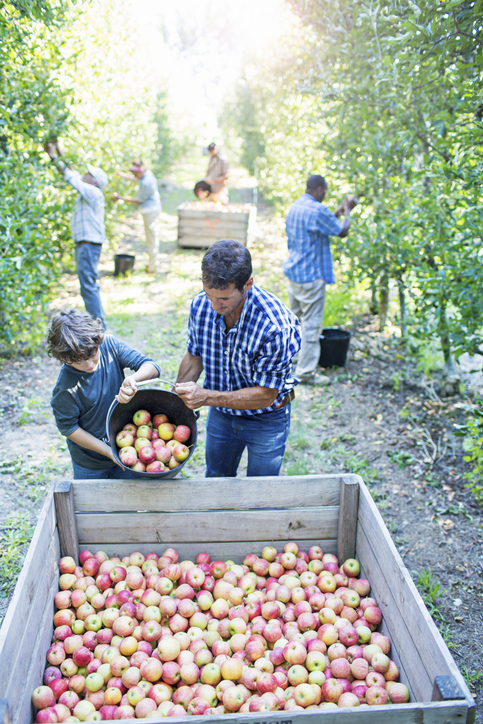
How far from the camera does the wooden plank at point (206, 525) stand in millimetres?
2695

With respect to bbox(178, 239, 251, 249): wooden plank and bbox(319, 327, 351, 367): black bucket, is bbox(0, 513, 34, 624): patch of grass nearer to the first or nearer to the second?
bbox(319, 327, 351, 367): black bucket

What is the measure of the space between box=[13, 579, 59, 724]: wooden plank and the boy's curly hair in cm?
109

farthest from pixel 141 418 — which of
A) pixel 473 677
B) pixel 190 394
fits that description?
pixel 473 677

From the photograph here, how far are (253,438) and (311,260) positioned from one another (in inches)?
121

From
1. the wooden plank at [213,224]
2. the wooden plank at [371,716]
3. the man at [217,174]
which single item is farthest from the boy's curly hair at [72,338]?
the man at [217,174]

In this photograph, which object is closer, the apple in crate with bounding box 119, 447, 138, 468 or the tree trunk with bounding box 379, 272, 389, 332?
the apple in crate with bounding box 119, 447, 138, 468

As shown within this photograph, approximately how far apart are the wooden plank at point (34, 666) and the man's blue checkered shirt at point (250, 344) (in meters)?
1.29

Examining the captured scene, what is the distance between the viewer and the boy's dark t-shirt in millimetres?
2578

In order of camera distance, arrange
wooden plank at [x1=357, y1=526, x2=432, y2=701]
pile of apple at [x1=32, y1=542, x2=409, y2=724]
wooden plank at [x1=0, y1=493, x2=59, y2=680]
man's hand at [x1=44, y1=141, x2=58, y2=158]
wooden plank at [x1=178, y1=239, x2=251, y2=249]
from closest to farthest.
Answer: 1. wooden plank at [x1=0, y1=493, x2=59, y2=680]
2. wooden plank at [x1=357, y1=526, x2=432, y2=701]
3. pile of apple at [x1=32, y1=542, x2=409, y2=724]
4. man's hand at [x1=44, y1=141, x2=58, y2=158]
5. wooden plank at [x1=178, y1=239, x2=251, y2=249]

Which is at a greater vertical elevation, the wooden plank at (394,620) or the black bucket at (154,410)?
the black bucket at (154,410)

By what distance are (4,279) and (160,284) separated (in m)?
4.29

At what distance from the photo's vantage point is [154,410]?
2.80 meters

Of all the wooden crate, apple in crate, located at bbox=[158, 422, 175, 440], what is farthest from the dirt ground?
the wooden crate

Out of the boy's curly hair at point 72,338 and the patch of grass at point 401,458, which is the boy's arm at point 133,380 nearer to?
the boy's curly hair at point 72,338
